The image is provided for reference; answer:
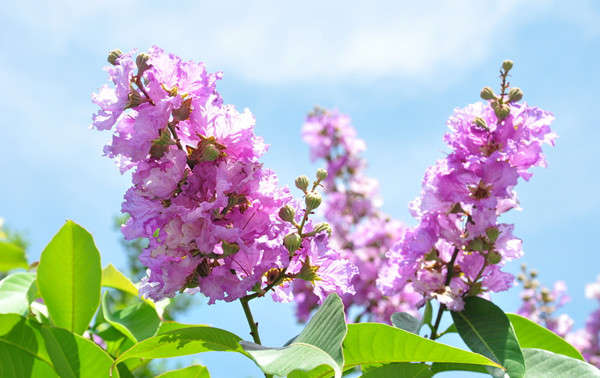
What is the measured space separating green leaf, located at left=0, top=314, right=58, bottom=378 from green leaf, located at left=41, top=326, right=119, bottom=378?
0.08 m

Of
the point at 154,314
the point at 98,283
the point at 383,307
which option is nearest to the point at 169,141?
the point at 98,283

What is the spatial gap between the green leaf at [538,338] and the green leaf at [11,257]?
129cm

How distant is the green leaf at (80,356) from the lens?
3.70ft

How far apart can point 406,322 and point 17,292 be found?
96cm

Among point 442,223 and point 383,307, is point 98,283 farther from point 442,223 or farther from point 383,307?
point 383,307

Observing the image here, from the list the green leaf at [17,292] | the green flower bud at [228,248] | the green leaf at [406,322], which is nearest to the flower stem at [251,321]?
the green flower bud at [228,248]

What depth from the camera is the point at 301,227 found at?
113 centimetres

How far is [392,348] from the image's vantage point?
Answer: 103 centimetres

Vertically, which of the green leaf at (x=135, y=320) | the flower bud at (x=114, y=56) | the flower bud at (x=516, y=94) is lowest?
the green leaf at (x=135, y=320)

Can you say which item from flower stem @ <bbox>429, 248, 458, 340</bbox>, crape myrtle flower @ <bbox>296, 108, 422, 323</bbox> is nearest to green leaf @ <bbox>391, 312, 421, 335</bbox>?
flower stem @ <bbox>429, 248, 458, 340</bbox>

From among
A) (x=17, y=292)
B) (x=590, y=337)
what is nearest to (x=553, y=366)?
(x=17, y=292)

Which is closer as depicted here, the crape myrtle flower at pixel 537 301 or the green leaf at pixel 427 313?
the green leaf at pixel 427 313

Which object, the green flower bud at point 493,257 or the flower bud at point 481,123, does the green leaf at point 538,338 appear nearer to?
the green flower bud at point 493,257

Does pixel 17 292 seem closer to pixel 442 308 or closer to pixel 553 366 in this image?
pixel 442 308
